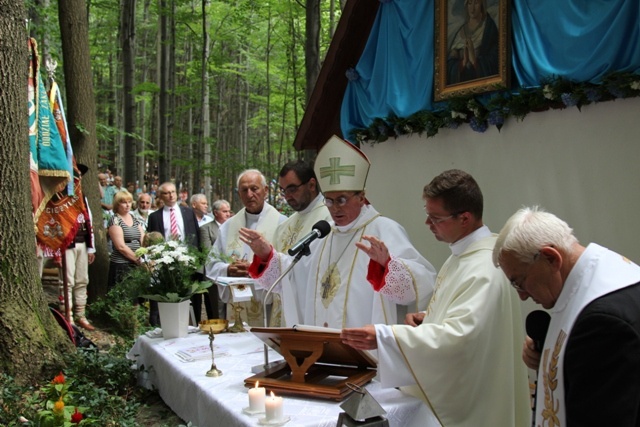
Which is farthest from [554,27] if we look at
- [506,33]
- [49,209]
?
[49,209]

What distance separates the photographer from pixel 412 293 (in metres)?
3.66

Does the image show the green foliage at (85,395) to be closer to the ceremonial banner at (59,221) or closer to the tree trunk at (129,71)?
the ceremonial banner at (59,221)

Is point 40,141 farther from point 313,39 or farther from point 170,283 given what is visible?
point 313,39

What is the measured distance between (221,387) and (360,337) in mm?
874

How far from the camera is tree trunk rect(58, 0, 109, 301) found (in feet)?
28.2

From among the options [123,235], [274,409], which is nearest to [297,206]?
[274,409]

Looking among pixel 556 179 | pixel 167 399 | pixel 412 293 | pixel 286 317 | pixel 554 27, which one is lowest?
pixel 167 399

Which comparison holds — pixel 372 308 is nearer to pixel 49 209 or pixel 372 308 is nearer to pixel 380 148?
pixel 380 148

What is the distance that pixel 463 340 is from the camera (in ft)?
9.50

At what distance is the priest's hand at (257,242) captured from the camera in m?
4.22

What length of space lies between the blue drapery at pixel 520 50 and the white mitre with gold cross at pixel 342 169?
1741 mm

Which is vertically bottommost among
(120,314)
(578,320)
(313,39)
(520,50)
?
(120,314)

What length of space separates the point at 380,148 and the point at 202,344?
3.71m

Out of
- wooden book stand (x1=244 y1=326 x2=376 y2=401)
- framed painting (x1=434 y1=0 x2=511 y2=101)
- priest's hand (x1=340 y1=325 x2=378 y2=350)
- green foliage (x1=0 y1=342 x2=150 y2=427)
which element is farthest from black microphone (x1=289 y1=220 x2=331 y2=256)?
framed painting (x1=434 y1=0 x2=511 y2=101)
